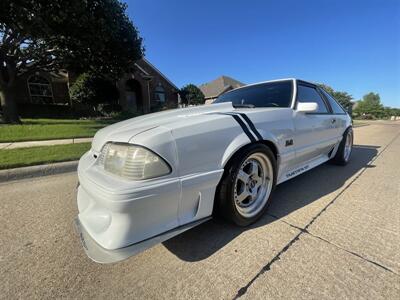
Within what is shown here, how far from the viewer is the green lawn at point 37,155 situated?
153 inches

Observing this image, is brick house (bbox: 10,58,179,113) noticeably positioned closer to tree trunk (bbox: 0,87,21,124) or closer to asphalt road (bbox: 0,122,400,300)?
tree trunk (bbox: 0,87,21,124)

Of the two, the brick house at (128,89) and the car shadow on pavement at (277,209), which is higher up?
the brick house at (128,89)

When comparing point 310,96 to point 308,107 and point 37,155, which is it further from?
point 37,155

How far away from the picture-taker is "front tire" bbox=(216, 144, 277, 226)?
1.85 meters

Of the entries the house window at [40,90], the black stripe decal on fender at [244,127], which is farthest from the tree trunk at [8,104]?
the black stripe decal on fender at [244,127]

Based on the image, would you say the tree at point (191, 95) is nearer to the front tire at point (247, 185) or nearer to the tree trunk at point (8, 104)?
the tree trunk at point (8, 104)

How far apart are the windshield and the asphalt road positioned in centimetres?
126

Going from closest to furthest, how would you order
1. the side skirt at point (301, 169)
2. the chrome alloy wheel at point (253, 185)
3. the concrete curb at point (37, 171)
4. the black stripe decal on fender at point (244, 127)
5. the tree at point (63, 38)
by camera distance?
the black stripe decal on fender at point (244, 127), the chrome alloy wheel at point (253, 185), the side skirt at point (301, 169), the concrete curb at point (37, 171), the tree at point (63, 38)

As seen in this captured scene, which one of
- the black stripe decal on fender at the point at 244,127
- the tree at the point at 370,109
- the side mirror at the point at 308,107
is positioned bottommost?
the tree at the point at 370,109

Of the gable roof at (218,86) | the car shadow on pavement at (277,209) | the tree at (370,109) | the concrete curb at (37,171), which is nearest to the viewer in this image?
the car shadow on pavement at (277,209)

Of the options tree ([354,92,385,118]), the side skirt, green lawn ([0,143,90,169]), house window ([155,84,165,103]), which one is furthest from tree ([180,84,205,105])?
tree ([354,92,385,118])

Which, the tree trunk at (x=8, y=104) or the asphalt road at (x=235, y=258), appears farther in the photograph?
the tree trunk at (x=8, y=104)

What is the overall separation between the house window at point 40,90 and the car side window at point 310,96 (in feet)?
66.7

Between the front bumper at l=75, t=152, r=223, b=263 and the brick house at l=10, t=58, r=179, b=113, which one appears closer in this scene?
the front bumper at l=75, t=152, r=223, b=263
